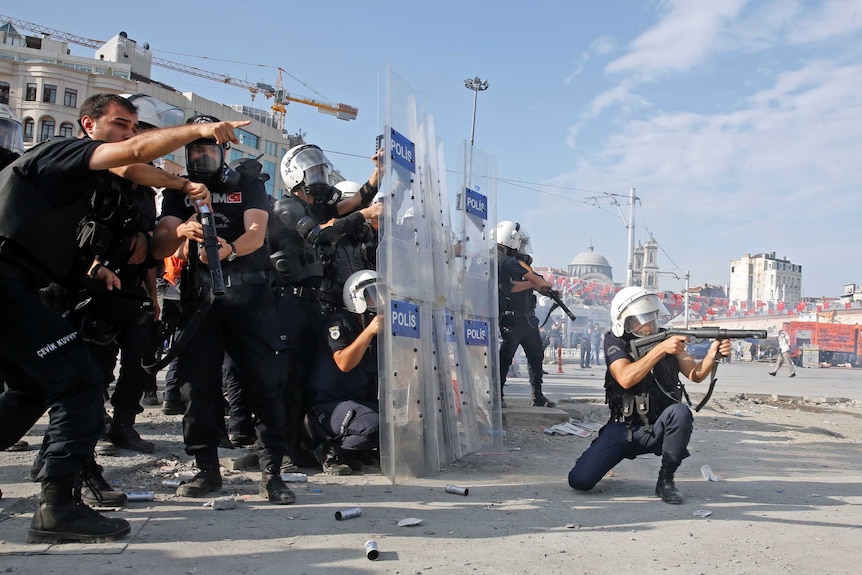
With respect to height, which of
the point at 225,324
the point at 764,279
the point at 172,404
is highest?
the point at 764,279

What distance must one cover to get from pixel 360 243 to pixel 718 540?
10.9ft

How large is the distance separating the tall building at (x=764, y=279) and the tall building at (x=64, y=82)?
309 feet

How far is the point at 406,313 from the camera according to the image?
15.4 ft

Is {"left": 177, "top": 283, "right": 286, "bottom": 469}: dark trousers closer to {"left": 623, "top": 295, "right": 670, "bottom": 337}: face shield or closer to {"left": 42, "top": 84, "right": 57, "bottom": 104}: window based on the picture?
{"left": 623, "top": 295, "right": 670, "bottom": 337}: face shield

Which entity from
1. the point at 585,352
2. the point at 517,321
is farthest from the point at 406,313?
the point at 585,352

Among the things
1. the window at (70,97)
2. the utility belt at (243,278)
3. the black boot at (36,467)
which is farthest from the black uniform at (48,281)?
the window at (70,97)

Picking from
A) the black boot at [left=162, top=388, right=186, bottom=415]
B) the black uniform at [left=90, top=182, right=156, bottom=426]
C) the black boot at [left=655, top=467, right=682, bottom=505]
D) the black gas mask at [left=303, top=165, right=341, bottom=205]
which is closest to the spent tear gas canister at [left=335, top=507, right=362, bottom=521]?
the black uniform at [left=90, top=182, right=156, bottom=426]

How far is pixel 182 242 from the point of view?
12.5 ft

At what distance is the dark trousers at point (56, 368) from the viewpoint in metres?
2.88

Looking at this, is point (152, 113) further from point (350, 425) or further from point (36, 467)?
point (350, 425)

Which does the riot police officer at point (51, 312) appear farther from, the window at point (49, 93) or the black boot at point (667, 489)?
the window at point (49, 93)

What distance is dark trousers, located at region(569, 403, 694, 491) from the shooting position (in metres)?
4.33

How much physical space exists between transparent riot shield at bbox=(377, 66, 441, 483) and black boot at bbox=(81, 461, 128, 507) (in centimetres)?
149

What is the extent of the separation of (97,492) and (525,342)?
226 inches
